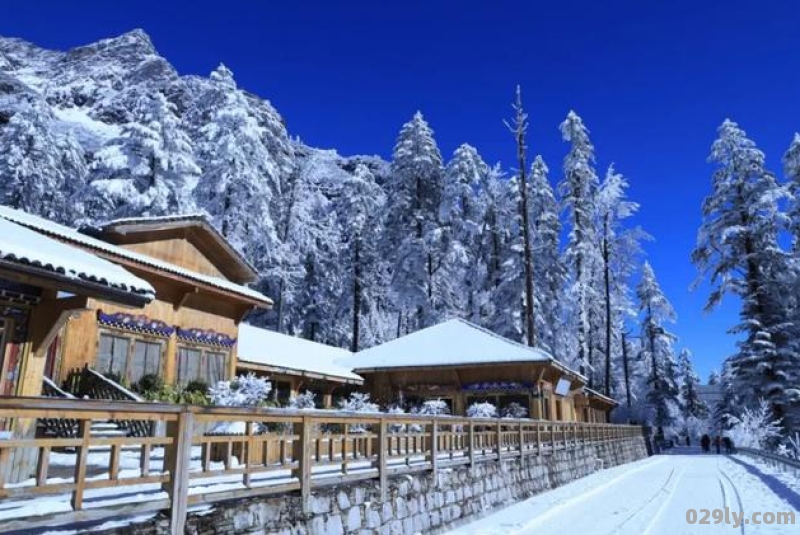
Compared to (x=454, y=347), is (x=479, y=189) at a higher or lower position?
higher

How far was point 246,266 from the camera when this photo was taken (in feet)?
66.7

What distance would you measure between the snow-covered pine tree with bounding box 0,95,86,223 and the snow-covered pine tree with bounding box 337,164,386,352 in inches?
682

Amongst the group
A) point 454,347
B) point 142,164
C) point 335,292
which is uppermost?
point 142,164

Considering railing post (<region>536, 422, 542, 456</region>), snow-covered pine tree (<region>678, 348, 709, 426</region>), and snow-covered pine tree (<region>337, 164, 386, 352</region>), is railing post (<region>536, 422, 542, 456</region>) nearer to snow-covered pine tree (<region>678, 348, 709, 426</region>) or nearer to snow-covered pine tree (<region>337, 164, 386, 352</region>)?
snow-covered pine tree (<region>337, 164, 386, 352</region>)

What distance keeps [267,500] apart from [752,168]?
35554mm

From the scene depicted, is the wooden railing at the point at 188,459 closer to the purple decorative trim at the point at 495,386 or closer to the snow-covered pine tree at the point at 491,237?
the purple decorative trim at the point at 495,386

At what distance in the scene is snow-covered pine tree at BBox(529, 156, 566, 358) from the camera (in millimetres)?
39750

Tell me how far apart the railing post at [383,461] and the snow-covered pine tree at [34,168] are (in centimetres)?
Answer: 2723

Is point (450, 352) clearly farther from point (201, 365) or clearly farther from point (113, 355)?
point (113, 355)

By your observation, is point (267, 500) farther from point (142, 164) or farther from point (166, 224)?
point (142, 164)

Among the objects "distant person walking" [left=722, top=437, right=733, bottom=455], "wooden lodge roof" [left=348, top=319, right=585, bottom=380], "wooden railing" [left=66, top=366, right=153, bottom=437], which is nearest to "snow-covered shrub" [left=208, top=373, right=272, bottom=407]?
"wooden railing" [left=66, top=366, right=153, bottom=437]

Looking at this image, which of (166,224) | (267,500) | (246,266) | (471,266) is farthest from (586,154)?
(267,500)

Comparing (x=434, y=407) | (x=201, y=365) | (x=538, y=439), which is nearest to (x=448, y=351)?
(x=434, y=407)

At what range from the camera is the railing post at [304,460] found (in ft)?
24.8
